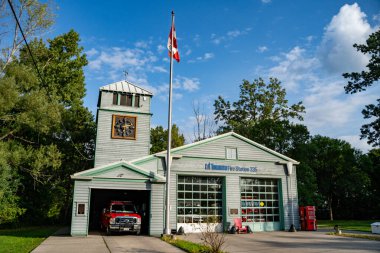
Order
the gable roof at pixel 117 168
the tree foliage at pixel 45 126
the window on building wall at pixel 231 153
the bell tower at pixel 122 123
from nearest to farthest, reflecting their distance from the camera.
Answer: the gable roof at pixel 117 168, the window on building wall at pixel 231 153, the bell tower at pixel 122 123, the tree foliage at pixel 45 126

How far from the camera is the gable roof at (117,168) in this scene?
15.8m

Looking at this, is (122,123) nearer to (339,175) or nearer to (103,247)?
(103,247)

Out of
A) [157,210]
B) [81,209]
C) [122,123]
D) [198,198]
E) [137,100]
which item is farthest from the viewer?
[137,100]

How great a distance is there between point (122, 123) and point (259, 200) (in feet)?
35.1

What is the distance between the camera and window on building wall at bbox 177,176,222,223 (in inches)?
723

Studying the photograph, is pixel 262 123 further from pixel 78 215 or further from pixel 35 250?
pixel 35 250

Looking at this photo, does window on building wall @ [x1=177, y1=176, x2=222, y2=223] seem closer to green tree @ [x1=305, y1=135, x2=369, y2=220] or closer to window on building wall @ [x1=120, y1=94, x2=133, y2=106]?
window on building wall @ [x1=120, y1=94, x2=133, y2=106]

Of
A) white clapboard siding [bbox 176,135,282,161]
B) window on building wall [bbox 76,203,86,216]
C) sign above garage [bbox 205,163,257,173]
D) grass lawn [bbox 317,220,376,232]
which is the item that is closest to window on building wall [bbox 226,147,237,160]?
white clapboard siding [bbox 176,135,282,161]

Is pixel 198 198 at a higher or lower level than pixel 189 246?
higher

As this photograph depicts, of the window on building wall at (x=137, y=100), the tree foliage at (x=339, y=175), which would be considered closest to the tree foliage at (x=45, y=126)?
the window on building wall at (x=137, y=100)

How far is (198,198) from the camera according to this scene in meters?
18.9

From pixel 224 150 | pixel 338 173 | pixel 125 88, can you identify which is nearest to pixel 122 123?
pixel 125 88

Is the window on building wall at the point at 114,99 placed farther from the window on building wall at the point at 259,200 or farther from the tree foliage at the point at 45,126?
the window on building wall at the point at 259,200

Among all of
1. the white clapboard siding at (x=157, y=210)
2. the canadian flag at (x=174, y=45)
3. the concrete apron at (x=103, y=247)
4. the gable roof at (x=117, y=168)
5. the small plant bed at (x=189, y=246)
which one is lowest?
the concrete apron at (x=103, y=247)
